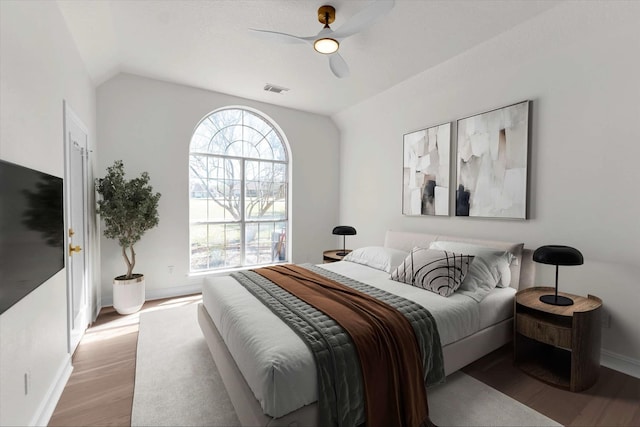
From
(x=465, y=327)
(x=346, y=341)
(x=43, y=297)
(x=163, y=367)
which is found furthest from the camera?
(x=163, y=367)

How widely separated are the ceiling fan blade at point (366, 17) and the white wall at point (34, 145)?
199cm

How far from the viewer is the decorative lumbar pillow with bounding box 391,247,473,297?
8.23 feet

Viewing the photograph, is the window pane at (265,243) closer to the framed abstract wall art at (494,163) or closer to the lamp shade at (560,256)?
the framed abstract wall art at (494,163)

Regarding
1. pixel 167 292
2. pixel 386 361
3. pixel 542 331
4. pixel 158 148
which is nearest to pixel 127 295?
pixel 167 292

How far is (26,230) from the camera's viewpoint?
5.01 feet

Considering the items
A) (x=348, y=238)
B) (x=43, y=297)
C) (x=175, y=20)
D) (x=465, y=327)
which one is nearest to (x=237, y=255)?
(x=348, y=238)

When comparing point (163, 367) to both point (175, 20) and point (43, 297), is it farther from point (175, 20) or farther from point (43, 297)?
point (175, 20)

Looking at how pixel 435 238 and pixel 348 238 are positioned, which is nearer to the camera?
pixel 435 238

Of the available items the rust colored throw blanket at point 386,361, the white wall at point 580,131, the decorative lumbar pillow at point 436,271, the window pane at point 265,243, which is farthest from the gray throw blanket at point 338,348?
the window pane at point 265,243

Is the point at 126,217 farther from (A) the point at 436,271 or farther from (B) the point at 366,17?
(A) the point at 436,271

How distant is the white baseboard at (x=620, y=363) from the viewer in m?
2.27

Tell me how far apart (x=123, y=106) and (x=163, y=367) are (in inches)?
129

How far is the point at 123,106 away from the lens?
12.4 feet

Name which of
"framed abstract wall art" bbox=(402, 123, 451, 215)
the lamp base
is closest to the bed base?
the lamp base
